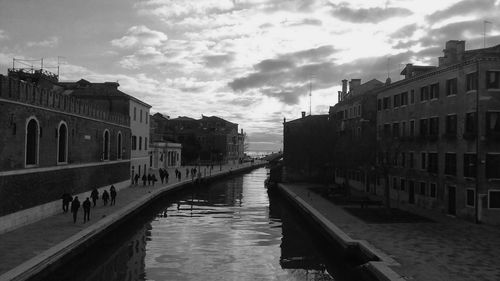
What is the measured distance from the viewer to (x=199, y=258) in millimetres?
20922

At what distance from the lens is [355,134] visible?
48688 millimetres

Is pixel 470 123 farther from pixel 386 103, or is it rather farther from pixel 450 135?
pixel 386 103

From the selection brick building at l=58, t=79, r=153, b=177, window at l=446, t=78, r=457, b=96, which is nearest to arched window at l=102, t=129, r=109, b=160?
brick building at l=58, t=79, r=153, b=177

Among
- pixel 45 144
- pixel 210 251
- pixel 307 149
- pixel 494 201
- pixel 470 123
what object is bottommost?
pixel 210 251

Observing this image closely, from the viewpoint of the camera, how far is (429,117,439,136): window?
101 feet

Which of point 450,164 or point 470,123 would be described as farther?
point 450,164

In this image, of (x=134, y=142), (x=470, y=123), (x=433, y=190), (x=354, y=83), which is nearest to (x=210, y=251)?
(x=470, y=123)

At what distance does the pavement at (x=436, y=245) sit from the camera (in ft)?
51.3

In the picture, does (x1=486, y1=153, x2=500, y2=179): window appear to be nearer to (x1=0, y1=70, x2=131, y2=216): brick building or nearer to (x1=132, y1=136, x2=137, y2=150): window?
(x1=0, y1=70, x2=131, y2=216): brick building

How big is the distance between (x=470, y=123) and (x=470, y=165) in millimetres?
2378

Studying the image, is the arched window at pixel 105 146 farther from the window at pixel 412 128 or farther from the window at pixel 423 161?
the window at pixel 423 161

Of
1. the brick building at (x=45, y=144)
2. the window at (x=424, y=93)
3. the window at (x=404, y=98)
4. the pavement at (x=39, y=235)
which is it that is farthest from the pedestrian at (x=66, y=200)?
the window at (x=404, y=98)

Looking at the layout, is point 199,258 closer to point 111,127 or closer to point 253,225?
point 253,225

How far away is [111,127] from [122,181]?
21.6ft
